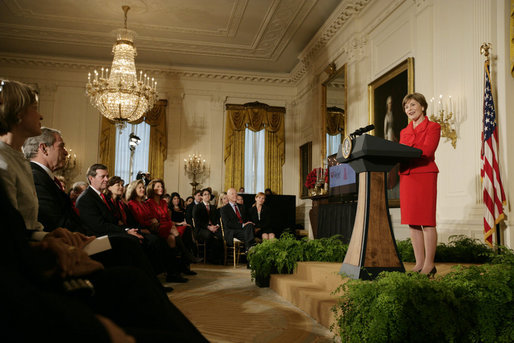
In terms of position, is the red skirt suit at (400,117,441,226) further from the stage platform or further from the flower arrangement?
the flower arrangement

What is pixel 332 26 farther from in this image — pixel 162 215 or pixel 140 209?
pixel 140 209

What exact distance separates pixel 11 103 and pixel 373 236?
8.49ft

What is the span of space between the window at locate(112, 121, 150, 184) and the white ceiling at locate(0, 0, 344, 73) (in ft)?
6.40

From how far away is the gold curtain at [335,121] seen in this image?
30.4 ft

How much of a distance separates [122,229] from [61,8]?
6.79 m

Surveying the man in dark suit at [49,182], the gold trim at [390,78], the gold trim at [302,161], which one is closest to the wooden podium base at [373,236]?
the man in dark suit at [49,182]

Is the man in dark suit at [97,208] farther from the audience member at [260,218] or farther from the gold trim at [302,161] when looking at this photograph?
the gold trim at [302,161]

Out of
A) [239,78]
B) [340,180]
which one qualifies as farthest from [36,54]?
[340,180]

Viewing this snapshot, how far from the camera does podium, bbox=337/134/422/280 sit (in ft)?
10.4

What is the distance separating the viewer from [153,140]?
39.2ft

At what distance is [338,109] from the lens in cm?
936

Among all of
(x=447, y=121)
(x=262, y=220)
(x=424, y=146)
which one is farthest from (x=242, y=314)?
(x=262, y=220)

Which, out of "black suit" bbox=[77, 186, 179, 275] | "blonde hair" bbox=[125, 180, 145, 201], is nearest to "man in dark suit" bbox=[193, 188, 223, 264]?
"blonde hair" bbox=[125, 180, 145, 201]

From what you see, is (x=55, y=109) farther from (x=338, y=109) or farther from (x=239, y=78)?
(x=338, y=109)
